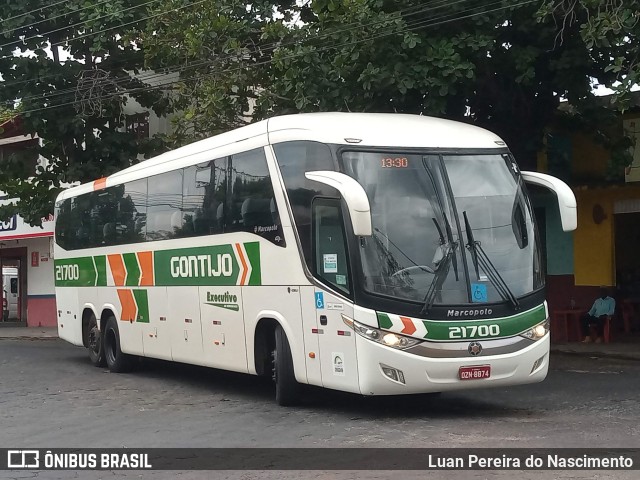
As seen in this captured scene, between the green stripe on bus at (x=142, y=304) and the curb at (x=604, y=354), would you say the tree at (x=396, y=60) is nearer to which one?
the curb at (x=604, y=354)

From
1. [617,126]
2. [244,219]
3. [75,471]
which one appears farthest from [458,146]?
[617,126]

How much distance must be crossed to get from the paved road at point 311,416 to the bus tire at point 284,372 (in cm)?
21

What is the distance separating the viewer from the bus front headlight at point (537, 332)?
10.9 metres

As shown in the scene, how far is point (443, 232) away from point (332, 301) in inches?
57.6

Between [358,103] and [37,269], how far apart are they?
2147cm

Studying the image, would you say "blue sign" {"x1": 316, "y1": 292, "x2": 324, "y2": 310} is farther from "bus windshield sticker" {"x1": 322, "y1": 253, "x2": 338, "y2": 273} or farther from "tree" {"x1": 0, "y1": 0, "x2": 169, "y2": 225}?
"tree" {"x1": 0, "y1": 0, "x2": 169, "y2": 225}

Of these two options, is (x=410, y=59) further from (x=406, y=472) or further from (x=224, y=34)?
(x=406, y=472)

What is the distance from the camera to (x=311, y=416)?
37.1ft

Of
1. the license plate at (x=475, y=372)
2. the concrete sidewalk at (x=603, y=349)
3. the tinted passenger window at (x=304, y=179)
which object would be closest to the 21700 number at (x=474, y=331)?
the license plate at (x=475, y=372)

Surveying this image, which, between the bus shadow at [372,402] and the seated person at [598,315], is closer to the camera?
the bus shadow at [372,402]

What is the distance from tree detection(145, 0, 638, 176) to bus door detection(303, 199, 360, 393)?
5.43 m

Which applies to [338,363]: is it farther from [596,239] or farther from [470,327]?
[596,239]

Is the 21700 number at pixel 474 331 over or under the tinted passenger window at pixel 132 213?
under

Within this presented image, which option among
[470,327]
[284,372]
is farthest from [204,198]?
[470,327]
